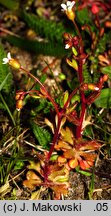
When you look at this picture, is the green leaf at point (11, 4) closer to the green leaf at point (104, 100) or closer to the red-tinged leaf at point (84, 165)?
the green leaf at point (104, 100)

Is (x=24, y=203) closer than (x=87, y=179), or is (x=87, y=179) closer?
(x=24, y=203)

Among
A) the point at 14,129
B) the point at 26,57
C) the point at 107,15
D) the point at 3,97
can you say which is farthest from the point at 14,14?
the point at 14,129

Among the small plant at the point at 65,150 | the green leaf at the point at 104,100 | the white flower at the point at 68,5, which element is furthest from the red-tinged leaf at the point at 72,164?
the white flower at the point at 68,5

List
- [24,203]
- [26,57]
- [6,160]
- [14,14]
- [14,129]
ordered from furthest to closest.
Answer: [14,14], [26,57], [14,129], [6,160], [24,203]

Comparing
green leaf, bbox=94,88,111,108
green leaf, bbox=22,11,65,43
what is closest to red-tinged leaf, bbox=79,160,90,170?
green leaf, bbox=94,88,111,108

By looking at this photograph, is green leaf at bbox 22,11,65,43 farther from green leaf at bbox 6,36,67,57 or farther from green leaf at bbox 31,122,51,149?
green leaf at bbox 31,122,51,149

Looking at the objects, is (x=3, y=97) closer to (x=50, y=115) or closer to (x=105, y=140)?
(x=50, y=115)

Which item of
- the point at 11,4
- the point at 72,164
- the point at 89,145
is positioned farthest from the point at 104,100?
the point at 11,4
